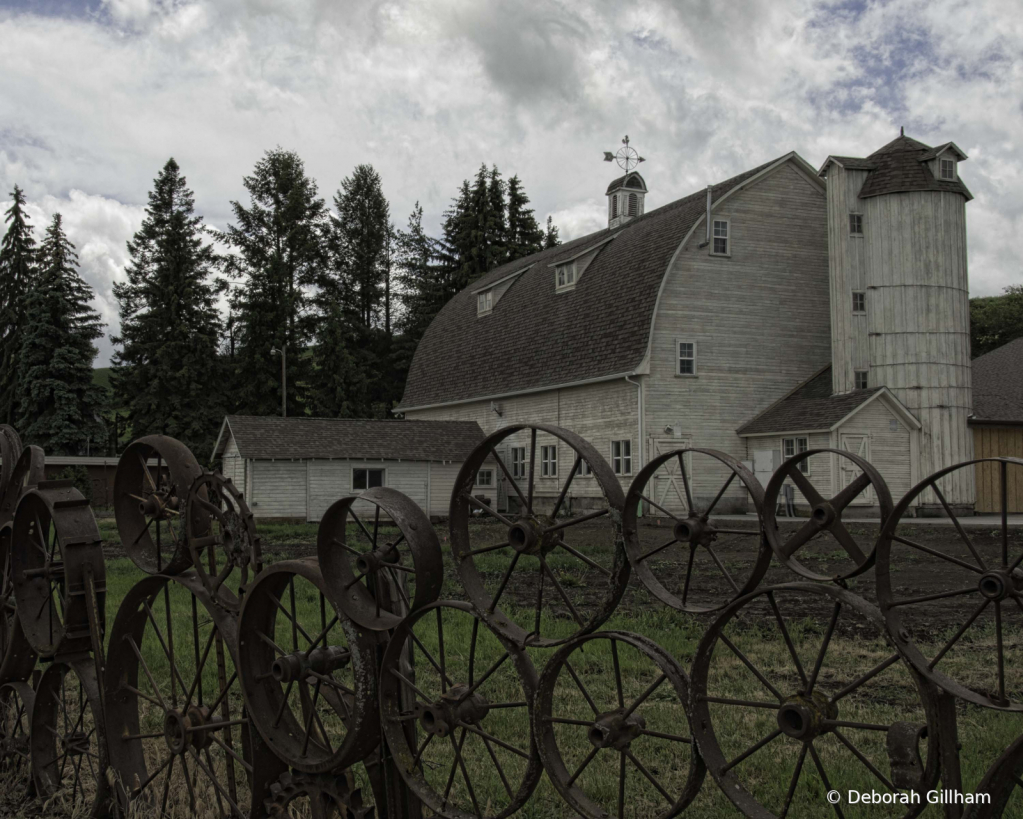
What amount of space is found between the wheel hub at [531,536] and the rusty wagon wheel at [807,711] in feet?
1.45

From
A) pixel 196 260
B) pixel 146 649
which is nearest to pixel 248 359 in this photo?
pixel 196 260

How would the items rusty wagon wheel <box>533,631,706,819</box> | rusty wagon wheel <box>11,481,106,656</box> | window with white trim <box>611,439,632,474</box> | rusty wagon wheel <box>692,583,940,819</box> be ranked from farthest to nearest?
1. window with white trim <box>611,439,632,474</box>
2. rusty wagon wheel <box>11,481,106,656</box>
3. rusty wagon wheel <box>533,631,706,819</box>
4. rusty wagon wheel <box>692,583,940,819</box>

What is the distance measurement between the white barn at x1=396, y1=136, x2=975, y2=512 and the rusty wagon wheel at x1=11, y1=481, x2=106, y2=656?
19662 mm

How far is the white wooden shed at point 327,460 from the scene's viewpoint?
25766mm

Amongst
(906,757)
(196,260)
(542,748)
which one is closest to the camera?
(906,757)

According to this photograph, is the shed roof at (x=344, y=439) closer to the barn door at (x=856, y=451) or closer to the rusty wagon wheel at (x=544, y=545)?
the rusty wagon wheel at (x=544, y=545)

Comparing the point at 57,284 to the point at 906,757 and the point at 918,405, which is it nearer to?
the point at 918,405

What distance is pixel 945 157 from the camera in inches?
936

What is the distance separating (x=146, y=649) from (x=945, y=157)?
22924 mm

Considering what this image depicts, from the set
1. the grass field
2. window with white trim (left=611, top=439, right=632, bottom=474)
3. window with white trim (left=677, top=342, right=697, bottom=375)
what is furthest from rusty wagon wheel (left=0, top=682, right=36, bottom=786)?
window with white trim (left=677, top=342, right=697, bottom=375)

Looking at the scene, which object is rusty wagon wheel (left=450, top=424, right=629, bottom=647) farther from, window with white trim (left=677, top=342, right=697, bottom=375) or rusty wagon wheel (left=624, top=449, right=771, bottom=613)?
window with white trim (left=677, top=342, right=697, bottom=375)

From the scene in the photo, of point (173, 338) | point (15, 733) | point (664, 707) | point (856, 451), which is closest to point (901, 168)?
point (856, 451)

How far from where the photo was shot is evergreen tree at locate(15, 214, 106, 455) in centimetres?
3894

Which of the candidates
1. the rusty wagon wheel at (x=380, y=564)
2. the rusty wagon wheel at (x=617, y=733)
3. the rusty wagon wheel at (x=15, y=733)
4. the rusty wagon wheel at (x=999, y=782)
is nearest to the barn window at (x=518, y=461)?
the rusty wagon wheel at (x=617, y=733)
